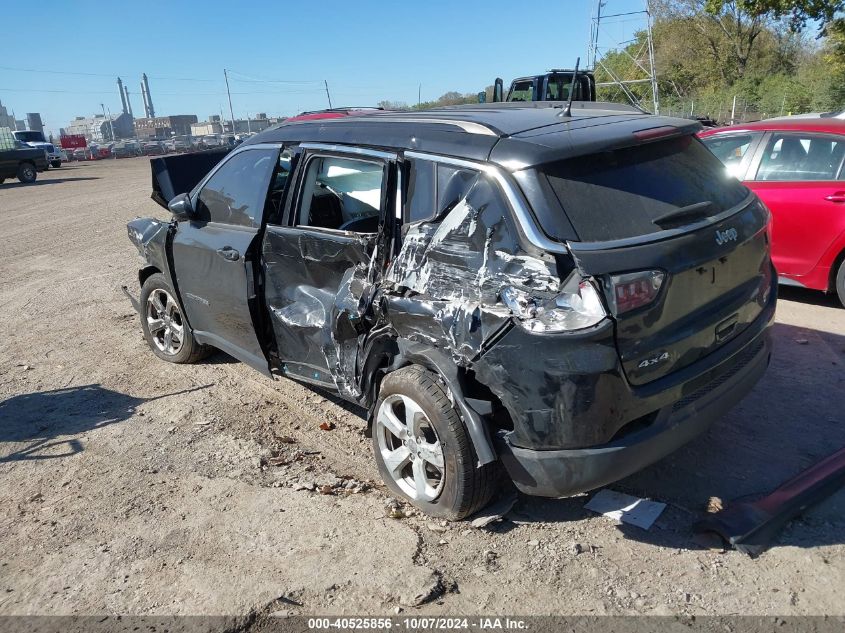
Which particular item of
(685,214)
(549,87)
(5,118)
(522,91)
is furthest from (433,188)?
(5,118)

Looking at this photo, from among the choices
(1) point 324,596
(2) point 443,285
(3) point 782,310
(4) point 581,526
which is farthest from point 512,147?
(3) point 782,310

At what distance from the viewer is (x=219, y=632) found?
8.98ft

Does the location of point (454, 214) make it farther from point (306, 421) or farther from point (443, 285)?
point (306, 421)

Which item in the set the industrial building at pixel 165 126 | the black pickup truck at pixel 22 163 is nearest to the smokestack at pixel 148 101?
the industrial building at pixel 165 126

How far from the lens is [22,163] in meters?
25.7

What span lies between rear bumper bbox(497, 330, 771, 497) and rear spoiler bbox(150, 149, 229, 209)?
16.0ft

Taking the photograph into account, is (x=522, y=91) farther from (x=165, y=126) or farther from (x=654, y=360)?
(x=165, y=126)

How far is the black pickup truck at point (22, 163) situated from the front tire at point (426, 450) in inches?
1055

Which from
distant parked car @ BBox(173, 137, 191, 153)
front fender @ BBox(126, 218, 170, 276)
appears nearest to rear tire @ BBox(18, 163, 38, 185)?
front fender @ BBox(126, 218, 170, 276)

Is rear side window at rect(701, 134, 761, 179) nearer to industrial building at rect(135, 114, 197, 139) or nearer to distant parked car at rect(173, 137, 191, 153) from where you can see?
distant parked car at rect(173, 137, 191, 153)

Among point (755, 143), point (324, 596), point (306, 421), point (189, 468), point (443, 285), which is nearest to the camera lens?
point (324, 596)

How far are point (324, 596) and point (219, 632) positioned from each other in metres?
0.45

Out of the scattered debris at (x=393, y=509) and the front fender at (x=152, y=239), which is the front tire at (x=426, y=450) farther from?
the front fender at (x=152, y=239)

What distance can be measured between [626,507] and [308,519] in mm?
1623
